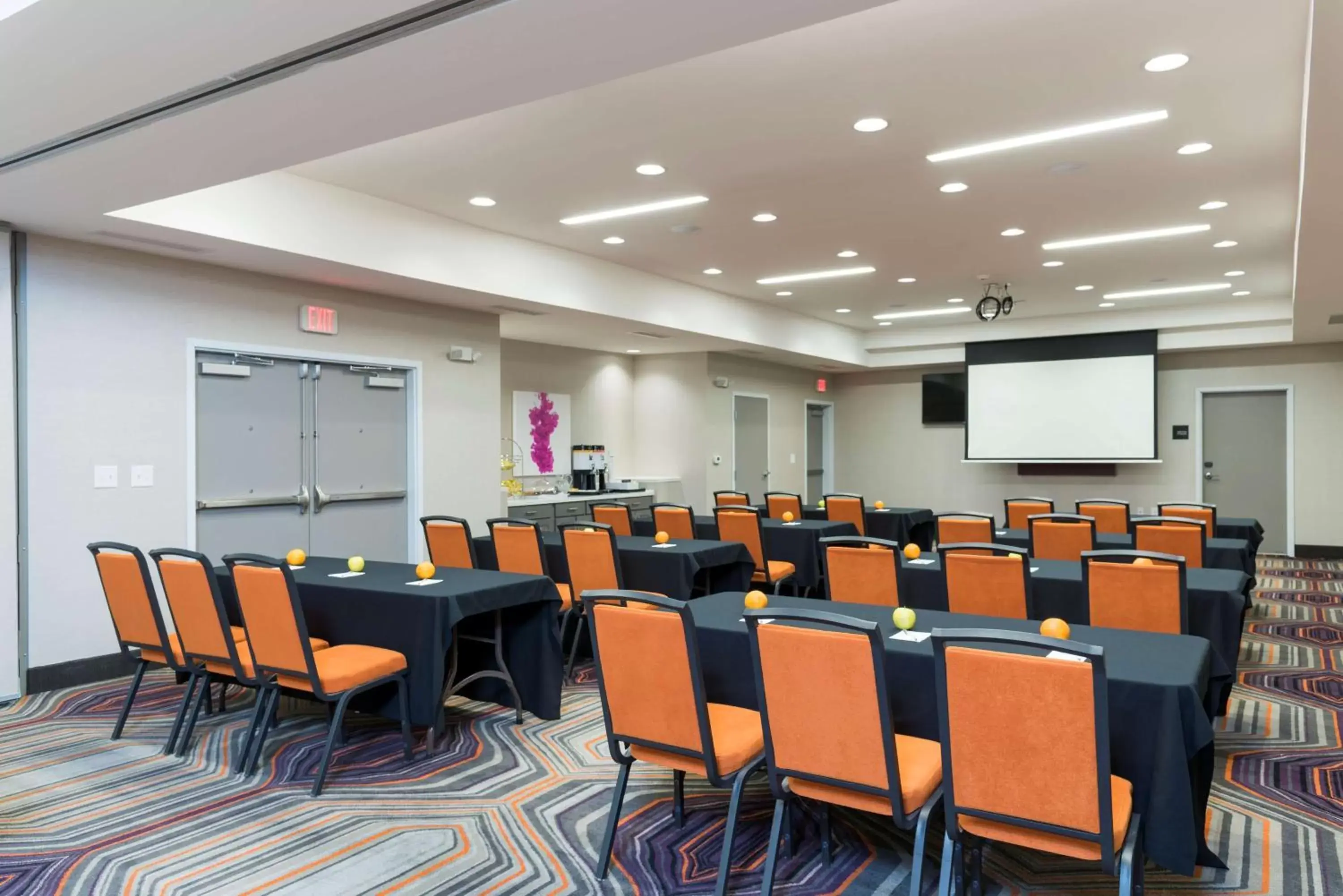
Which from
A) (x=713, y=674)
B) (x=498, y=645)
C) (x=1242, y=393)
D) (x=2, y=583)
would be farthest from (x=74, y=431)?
(x=1242, y=393)

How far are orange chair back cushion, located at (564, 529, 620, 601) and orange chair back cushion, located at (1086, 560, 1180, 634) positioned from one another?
245cm

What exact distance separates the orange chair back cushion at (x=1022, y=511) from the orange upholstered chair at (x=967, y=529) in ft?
6.27

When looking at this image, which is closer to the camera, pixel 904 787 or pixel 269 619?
pixel 904 787

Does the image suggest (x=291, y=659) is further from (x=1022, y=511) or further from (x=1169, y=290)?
(x=1169, y=290)

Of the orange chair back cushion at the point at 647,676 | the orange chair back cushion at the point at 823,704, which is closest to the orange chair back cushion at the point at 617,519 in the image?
the orange chair back cushion at the point at 647,676

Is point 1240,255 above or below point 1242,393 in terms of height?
above

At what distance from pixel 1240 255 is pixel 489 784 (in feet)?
25.0

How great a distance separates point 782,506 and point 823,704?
588 cm

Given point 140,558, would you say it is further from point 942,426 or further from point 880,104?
→ point 942,426

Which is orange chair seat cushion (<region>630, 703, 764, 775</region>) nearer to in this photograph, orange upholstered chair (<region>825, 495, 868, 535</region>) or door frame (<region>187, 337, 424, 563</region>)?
door frame (<region>187, 337, 424, 563</region>)

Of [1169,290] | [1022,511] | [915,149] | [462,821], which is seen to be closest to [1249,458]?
[1169,290]

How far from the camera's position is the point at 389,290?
6.40 meters

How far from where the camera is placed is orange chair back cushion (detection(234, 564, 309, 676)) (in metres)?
3.44

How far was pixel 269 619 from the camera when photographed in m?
3.52
